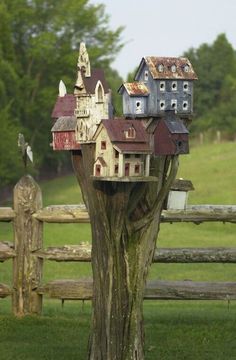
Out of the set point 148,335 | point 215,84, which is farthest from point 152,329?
point 215,84

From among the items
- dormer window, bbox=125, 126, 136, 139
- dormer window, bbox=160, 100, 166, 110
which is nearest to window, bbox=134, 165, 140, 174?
dormer window, bbox=125, 126, 136, 139

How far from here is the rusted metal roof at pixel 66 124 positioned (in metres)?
7.28

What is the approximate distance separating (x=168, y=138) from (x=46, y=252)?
12.7ft

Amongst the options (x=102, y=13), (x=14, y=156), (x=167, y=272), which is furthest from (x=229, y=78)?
(x=167, y=272)

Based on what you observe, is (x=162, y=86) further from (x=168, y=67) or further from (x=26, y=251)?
(x=26, y=251)

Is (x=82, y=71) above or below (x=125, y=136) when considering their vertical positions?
above

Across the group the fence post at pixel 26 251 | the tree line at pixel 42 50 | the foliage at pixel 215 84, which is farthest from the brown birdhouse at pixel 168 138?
the foliage at pixel 215 84

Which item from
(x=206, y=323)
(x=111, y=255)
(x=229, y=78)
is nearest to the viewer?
(x=111, y=255)

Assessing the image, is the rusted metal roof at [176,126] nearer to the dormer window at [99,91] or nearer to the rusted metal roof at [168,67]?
the rusted metal roof at [168,67]

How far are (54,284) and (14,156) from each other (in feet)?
86.8

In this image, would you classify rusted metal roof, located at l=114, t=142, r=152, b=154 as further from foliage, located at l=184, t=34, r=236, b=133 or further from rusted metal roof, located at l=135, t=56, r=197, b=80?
foliage, located at l=184, t=34, r=236, b=133

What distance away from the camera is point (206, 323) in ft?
31.8

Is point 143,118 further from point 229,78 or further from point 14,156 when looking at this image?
point 229,78

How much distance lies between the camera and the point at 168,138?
6.69 m
